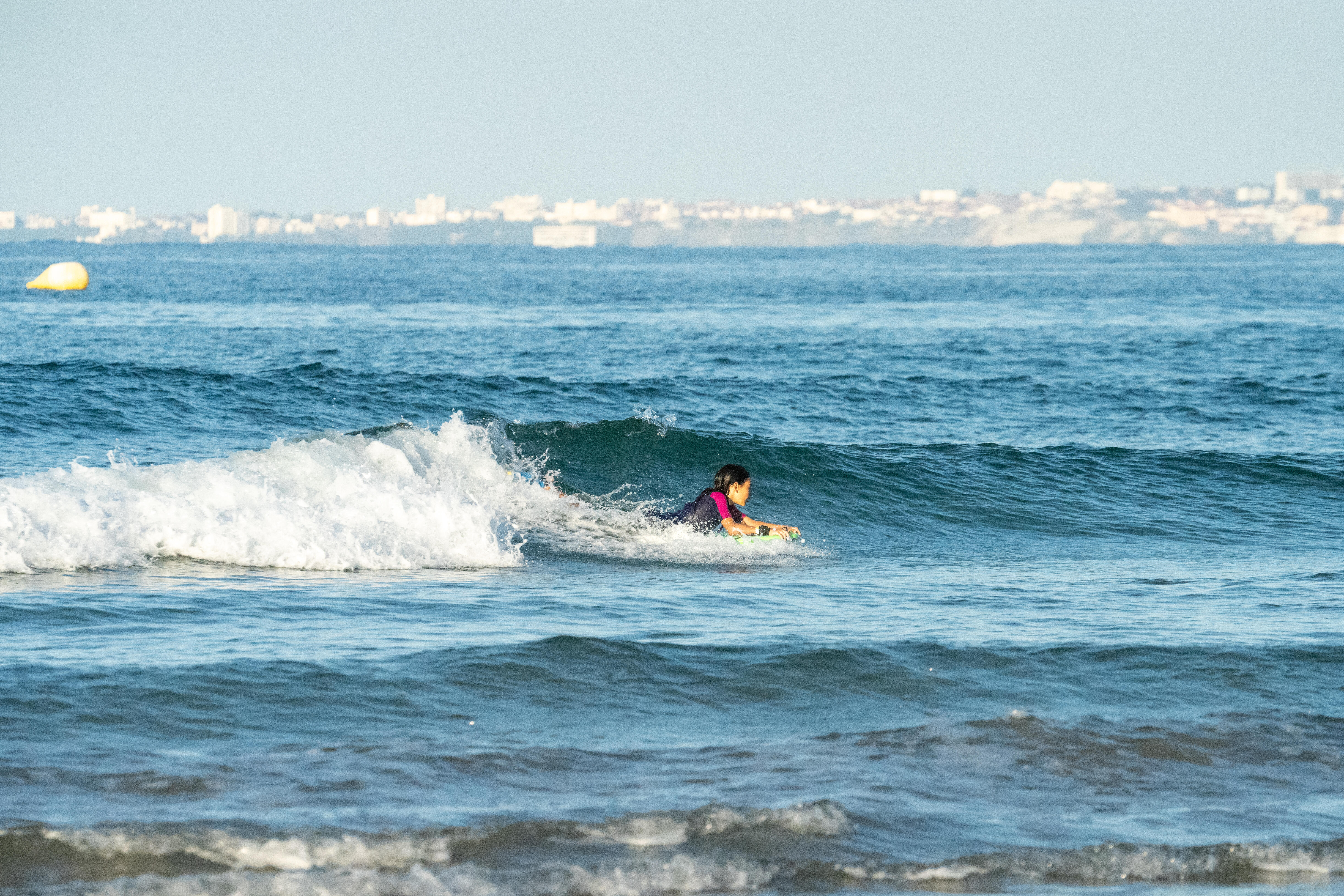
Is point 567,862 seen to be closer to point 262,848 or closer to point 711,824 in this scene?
point 711,824

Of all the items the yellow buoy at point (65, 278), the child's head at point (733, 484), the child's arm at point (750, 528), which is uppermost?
the yellow buoy at point (65, 278)

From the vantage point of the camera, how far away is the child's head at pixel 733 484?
13.9 m

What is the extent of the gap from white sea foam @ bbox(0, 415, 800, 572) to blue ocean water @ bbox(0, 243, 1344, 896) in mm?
54

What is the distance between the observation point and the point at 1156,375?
3219cm

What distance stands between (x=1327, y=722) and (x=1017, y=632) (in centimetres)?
238

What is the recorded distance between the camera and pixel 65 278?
6244 centimetres

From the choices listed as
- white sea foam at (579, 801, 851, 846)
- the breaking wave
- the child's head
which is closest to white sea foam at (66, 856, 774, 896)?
the breaking wave

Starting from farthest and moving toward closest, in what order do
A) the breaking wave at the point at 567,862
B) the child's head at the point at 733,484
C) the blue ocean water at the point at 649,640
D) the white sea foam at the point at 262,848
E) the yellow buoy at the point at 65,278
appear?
1. the yellow buoy at the point at 65,278
2. the child's head at the point at 733,484
3. the blue ocean water at the point at 649,640
4. the white sea foam at the point at 262,848
5. the breaking wave at the point at 567,862

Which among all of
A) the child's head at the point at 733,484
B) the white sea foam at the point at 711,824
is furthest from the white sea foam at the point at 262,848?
the child's head at the point at 733,484

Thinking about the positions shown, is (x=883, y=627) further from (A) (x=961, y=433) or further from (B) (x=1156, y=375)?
(B) (x=1156, y=375)

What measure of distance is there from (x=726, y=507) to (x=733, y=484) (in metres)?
0.26

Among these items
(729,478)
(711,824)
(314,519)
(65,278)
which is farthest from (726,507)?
(65,278)

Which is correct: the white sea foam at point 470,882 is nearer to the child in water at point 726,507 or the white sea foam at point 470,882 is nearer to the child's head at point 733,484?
the child in water at point 726,507

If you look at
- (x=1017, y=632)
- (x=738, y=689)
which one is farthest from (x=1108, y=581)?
(x=738, y=689)
